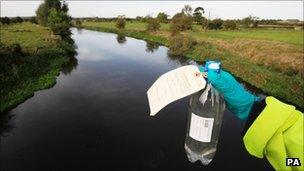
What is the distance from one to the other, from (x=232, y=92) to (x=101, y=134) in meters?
10.5

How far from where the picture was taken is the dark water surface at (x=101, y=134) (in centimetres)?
977

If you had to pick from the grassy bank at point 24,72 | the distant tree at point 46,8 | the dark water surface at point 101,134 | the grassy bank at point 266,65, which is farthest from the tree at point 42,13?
the dark water surface at point 101,134

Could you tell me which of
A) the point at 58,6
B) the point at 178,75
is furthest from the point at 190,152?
the point at 58,6

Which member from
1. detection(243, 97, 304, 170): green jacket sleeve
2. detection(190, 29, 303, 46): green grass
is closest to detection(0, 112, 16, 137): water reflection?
detection(243, 97, 304, 170): green jacket sleeve

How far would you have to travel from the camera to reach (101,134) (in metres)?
11.5

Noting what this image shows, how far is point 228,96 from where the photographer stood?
1.53 m

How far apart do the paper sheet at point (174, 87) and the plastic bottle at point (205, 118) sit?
0.16 metres

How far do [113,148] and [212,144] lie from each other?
932 cm

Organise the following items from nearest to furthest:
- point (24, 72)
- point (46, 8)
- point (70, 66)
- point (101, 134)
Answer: point (101, 134) < point (24, 72) < point (70, 66) < point (46, 8)

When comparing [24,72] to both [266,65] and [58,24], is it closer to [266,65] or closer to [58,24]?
[266,65]

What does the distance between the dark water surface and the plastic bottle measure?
817 cm

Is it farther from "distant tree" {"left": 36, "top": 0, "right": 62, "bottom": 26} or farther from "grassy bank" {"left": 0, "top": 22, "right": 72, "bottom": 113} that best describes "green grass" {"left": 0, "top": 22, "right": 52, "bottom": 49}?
"distant tree" {"left": 36, "top": 0, "right": 62, "bottom": 26}

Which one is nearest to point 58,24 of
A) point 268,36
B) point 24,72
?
point 24,72

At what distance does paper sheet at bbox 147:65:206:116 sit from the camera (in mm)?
1355
